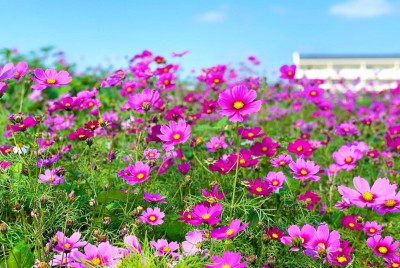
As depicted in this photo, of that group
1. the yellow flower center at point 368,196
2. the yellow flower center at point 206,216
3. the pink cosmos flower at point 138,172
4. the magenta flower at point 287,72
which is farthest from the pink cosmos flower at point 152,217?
the magenta flower at point 287,72

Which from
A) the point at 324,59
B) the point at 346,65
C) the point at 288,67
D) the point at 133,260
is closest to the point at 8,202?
the point at 133,260

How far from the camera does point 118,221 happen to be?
1852 mm

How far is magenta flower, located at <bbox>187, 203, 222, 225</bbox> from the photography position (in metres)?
1.45

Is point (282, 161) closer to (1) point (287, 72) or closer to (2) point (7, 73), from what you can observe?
(2) point (7, 73)

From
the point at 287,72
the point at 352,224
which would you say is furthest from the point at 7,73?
the point at 287,72

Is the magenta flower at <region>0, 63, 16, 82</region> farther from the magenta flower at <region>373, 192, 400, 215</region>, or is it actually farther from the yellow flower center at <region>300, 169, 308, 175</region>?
the magenta flower at <region>373, 192, 400, 215</region>

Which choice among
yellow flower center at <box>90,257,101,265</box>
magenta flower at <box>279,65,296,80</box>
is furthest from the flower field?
magenta flower at <box>279,65,296,80</box>

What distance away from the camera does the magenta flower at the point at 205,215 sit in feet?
4.77

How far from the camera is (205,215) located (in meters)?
1.50

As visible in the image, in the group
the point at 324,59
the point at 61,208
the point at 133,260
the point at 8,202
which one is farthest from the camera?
the point at 324,59

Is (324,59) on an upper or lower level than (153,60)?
lower

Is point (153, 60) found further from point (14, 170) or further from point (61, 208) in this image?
point (61, 208)

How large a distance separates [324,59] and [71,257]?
15529 mm

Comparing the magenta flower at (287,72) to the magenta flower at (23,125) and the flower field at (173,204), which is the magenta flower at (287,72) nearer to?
the flower field at (173,204)
